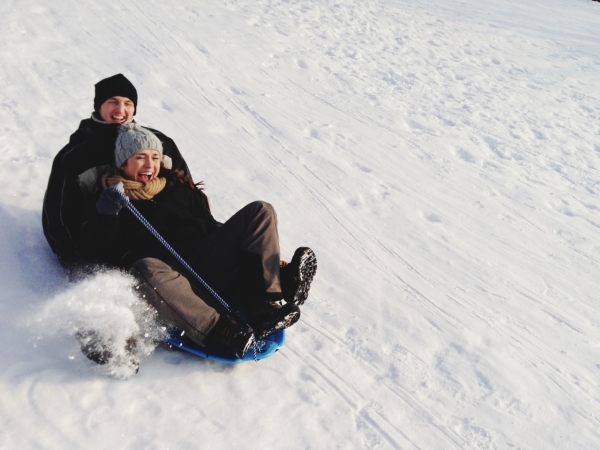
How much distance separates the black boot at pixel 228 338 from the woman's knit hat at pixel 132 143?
842mm

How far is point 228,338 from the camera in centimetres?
253

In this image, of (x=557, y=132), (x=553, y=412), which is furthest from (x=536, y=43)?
(x=553, y=412)

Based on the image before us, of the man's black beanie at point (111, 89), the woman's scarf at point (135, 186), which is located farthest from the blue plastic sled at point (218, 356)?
the man's black beanie at point (111, 89)

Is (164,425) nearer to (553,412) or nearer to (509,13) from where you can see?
(553,412)

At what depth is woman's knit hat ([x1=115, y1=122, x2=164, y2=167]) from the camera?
281 centimetres

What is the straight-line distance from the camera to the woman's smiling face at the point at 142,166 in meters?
2.83

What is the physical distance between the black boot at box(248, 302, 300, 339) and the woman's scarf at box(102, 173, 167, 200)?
73cm

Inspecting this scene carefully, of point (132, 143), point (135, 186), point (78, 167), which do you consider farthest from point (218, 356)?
point (78, 167)

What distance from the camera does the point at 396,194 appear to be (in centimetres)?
454

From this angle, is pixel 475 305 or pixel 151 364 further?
pixel 475 305

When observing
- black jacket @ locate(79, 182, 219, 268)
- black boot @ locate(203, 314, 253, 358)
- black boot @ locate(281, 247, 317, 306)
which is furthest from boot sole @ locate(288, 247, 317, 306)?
black jacket @ locate(79, 182, 219, 268)

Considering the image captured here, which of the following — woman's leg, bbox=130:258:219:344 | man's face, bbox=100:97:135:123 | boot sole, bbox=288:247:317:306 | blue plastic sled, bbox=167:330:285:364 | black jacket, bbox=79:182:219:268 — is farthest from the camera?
man's face, bbox=100:97:135:123

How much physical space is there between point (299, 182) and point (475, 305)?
1553 mm

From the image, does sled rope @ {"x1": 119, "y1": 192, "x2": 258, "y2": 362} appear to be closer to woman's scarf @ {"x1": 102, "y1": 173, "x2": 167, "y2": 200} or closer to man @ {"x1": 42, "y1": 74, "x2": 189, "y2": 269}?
woman's scarf @ {"x1": 102, "y1": 173, "x2": 167, "y2": 200}
